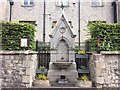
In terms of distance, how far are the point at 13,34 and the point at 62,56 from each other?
354cm

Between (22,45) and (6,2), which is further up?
(6,2)

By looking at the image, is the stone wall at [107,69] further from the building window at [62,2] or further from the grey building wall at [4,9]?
the building window at [62,2]

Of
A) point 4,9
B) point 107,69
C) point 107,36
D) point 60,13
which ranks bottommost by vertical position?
point 107,69

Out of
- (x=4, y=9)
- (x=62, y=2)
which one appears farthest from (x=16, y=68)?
(x=62, y=2)

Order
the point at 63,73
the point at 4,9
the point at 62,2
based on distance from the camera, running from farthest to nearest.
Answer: the point at 62,2 < the point at 4,9 < the point at 63,73

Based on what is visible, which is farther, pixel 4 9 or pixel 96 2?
pixel 96 2

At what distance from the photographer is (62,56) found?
14.1 metres

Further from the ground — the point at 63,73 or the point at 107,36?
the point at 107,36

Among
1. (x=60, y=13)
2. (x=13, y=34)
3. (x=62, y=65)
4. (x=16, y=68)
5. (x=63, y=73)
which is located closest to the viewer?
(x=16, y=68)

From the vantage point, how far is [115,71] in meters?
11.4

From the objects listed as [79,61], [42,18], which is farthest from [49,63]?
[42,18]

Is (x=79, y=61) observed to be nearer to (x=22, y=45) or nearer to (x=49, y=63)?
(x=49, y=63)

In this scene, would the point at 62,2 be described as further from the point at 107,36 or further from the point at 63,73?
the point at 107,36

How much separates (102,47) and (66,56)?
2918 mm
